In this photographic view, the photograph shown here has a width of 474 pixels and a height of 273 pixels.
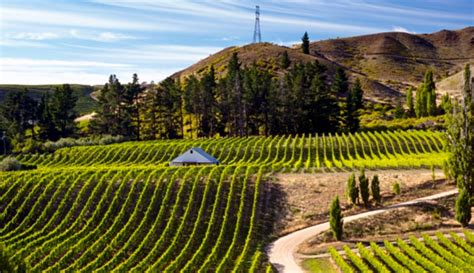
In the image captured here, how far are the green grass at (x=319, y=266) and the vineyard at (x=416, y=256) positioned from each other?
1.91 feet

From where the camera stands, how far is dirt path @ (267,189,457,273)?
34750mm

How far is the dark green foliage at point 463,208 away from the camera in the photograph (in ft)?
129

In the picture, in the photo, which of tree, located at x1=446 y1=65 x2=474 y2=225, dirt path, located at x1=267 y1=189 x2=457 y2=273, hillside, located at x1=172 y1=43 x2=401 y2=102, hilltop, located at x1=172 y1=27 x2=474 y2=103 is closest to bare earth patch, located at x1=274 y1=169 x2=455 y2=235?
dirt path, located at x1=267 y1=189 x2=457 y2=273

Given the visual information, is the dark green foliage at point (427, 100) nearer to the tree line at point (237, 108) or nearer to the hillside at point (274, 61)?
the tree line at point (237, 108)

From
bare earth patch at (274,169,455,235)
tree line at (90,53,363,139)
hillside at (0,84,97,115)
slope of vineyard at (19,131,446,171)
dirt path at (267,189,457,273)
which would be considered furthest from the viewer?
hillside at (0,84,97,115)

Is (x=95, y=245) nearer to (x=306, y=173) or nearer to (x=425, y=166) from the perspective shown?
(x=306, y=173)

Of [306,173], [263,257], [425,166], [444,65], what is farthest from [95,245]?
[444,65]

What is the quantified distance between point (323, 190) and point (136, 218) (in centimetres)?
1729

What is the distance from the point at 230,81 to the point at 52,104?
32997 mm

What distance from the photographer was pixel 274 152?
216 feet

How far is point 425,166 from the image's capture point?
52875 mm

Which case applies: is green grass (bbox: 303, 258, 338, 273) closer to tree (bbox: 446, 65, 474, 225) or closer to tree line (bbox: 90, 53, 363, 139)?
tree (bbox: 446, 65, 474, 225)

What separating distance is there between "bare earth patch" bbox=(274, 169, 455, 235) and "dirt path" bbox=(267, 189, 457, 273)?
937mm

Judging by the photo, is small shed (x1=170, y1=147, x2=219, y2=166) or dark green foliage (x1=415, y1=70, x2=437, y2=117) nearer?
small shed (x1=170, y1=147, x2=219, y2=166)
